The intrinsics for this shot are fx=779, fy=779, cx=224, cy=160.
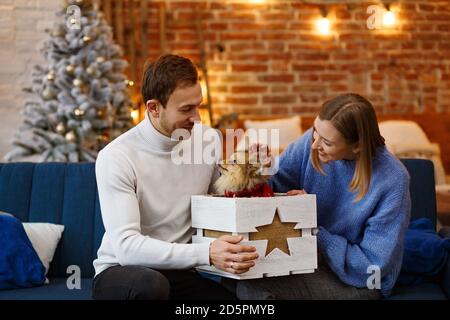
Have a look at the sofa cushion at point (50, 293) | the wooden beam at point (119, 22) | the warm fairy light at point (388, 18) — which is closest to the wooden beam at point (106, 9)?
the wooden beam at point (119, 22)

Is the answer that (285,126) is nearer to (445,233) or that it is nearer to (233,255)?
(445,233)

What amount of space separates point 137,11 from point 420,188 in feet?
12.4

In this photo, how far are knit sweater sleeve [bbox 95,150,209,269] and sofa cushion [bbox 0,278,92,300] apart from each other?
1.13 ft

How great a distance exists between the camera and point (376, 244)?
7.23 feet

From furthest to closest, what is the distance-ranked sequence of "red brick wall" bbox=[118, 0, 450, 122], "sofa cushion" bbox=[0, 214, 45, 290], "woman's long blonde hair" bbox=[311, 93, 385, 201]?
"red brick wall" bbox=[118, 0, 450, 122]
"sofa cushion" bbox=[0, 214, 45, 290]
"woman's long blonde hair" bbox=[311, 93, 385, 201]

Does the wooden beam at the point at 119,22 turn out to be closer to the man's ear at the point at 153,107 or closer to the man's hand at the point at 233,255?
the man's ear at the point at 153,107

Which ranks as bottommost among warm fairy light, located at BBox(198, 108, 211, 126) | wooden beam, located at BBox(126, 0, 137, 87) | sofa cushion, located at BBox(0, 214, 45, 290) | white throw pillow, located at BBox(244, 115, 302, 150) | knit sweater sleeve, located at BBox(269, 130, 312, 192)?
sofa cushion, located at BBox(0, 214, 45, 290)

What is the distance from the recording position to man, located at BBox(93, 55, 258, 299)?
2021mm

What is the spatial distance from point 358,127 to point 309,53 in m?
4.16

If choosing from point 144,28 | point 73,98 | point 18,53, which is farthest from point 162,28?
point 73,98

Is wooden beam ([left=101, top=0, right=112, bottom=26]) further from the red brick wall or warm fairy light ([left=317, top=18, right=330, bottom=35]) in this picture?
warm fairy light ([left=317, top=18, right=330, bottom=35])

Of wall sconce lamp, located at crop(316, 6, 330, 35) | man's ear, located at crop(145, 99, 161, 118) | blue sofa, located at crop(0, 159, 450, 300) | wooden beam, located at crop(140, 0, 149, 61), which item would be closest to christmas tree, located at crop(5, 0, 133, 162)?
blue sofa, located at crop(0, 159, 450, 300)

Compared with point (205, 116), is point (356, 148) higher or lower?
higher

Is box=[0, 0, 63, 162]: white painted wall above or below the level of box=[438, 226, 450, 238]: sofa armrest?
above
